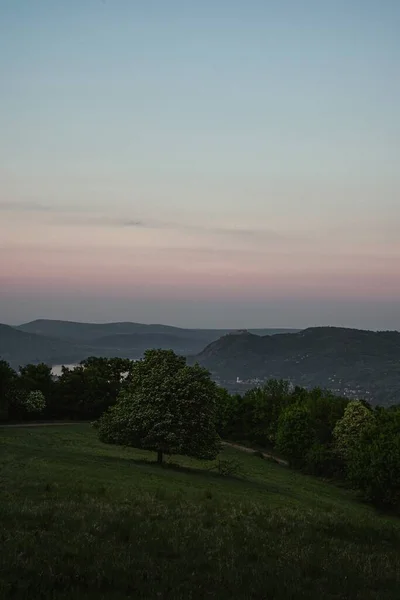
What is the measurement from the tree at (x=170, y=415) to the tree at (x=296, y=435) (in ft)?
127

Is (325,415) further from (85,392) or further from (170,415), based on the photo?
(170,415)

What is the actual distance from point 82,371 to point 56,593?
287 ft

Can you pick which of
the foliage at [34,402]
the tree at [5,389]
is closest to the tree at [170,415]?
the tree at [5,389]

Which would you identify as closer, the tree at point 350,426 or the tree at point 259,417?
the tree at point 350,426

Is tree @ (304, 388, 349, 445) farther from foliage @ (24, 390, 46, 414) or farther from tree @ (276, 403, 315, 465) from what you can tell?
foliage @ (24, 390, 46, 414)

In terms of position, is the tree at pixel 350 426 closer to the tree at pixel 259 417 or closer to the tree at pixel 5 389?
the tree at pixel 259 417

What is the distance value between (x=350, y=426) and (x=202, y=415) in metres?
42.6

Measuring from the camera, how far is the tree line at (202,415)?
42.2 metres

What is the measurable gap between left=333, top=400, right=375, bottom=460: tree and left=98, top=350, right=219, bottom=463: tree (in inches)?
1526

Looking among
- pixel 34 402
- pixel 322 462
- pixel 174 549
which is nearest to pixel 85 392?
pixel 34 402

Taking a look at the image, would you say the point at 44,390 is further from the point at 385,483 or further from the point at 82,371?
the point at 385,483

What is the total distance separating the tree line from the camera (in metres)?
42.2

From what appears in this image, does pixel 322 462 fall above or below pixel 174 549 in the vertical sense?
below

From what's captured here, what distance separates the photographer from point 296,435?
78625 mm
